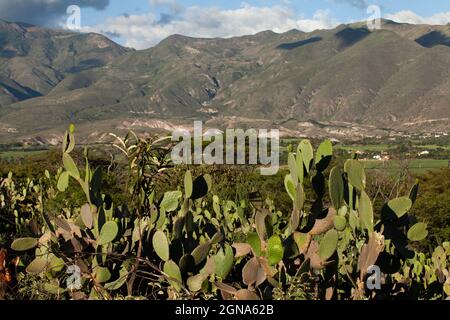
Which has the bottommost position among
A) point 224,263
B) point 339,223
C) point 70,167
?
point 224,263

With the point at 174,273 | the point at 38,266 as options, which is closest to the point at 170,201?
the point at 174,273

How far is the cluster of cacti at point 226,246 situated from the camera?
10.6 ft

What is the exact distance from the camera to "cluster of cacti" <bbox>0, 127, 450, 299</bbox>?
3.23 m

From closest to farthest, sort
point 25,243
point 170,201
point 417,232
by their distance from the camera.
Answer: point 417,232
point 25,243
point 170,201

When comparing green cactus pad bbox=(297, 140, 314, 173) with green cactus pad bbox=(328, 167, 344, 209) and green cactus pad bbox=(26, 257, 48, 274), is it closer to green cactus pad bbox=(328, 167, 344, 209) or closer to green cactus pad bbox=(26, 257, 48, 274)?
green cactus pad bbox=(328, 167, 344, 209)

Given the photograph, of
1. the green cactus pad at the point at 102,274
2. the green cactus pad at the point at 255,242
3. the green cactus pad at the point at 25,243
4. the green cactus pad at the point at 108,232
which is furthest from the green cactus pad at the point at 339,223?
the green cactus pad at the point at 25,243

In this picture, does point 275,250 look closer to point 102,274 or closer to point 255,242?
point 255,242

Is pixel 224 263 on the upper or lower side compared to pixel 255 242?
lower

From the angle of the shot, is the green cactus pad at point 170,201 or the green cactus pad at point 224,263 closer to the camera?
the green cactus pad at point 224,263

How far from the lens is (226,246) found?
133 inches

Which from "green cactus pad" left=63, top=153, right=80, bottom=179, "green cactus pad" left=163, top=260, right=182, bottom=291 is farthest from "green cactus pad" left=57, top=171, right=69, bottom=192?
"green cactus pad" left=163, top=260, right=182, bottom=291

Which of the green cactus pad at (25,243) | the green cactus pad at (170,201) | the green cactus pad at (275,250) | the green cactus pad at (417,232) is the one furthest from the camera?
the green cactus pad at (170,201)

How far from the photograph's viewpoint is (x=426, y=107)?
154750 millimetres

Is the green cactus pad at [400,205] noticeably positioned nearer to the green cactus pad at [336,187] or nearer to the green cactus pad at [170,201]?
the green cactus pad at [336,187]
